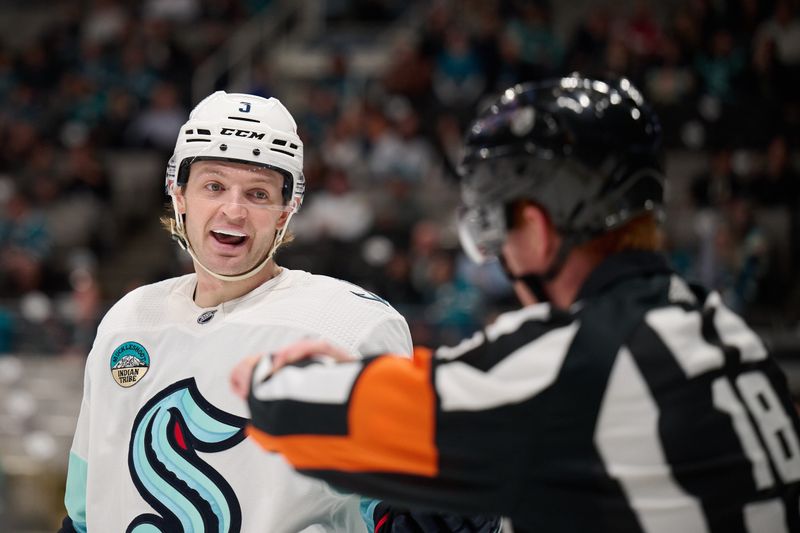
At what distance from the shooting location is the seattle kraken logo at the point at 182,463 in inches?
98.5

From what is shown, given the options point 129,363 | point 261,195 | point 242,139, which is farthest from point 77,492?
point 242,139

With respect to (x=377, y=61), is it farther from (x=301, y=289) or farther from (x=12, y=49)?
(x=301, y=289)

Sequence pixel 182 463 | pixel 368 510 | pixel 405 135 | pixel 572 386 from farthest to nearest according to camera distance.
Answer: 1. pixel 405 135
2. pixel 368 510
3. pixel 182 463
4. pixel 572 386

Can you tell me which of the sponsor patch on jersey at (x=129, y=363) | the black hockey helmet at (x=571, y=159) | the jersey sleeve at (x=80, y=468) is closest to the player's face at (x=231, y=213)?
the sponsor patch on jersey at (x=129, y=363)

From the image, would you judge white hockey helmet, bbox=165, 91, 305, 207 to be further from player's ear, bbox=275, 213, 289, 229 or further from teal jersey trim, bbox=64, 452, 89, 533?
teal jersey trim, bbox=64, 452, 89, 533

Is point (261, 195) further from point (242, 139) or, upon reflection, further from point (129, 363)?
point (129, 363)

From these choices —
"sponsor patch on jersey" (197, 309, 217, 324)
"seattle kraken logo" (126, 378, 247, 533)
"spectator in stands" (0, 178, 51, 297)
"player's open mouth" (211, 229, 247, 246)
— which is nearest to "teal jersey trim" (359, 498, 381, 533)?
"seattle kraken logo" (126, 378, 247, 533)

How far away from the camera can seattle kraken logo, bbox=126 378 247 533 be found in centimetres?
250

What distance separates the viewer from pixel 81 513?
2.78 metres

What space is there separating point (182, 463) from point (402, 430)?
0.97m

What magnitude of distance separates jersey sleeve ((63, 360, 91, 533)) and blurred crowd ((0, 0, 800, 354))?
4.43 m

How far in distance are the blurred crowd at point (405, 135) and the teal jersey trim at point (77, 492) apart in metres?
4.42

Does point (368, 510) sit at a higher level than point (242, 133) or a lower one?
lower

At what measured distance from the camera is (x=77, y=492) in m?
2.79
